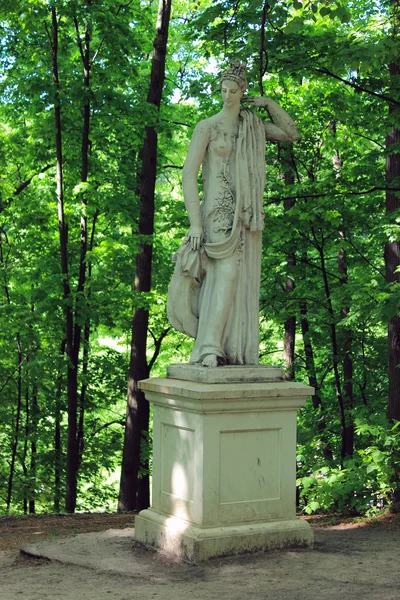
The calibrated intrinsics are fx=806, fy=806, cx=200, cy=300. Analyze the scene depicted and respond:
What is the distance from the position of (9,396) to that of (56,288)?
382 cm

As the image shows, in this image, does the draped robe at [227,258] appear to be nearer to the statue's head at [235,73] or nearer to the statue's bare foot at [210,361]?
the statue's bare foot at [210,361]

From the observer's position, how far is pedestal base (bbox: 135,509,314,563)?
5.61 metres

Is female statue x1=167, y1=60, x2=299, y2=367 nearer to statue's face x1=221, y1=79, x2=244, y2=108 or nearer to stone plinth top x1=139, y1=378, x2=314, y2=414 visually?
statue's face x1=221, y1=79, x2=244, y2=108

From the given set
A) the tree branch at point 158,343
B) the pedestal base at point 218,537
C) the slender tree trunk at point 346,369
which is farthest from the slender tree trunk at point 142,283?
the pedestal base at point 218,537

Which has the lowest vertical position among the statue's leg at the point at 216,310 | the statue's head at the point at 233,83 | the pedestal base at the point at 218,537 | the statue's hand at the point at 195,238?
the pedestal base at the point at 218,537

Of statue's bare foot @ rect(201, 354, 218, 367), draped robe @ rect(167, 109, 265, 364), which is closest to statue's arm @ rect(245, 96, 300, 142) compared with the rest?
draped robe @ rect(167, 109, 265, 364)

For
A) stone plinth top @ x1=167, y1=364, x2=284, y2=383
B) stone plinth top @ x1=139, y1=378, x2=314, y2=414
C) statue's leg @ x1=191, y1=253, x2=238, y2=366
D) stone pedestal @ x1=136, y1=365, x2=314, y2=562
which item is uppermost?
statue's leg @ x1=191, y1=253, x2=238, y2=366

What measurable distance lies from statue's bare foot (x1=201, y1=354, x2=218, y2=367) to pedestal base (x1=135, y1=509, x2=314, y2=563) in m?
1.16

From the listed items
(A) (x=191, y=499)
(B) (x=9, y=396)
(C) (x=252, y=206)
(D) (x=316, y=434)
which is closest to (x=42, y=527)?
(A) (x=191, y=499)

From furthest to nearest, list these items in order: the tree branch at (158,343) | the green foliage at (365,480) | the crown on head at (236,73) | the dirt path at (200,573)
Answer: the tree branch at (158,343), the green foliage at (365,480), the crown on head at (236,73), the dirt path at (200,573)

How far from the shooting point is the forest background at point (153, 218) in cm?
938

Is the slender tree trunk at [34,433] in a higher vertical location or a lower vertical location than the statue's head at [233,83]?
lower

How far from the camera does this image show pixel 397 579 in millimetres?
5059

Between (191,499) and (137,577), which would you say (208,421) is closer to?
(191,499)
